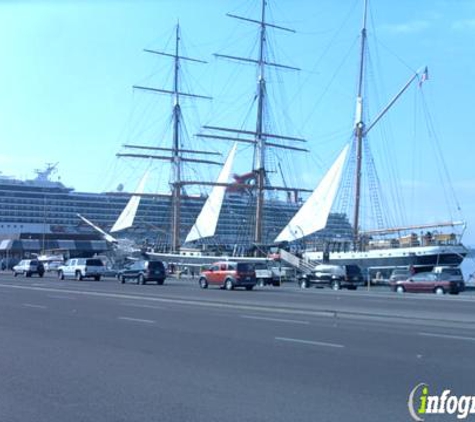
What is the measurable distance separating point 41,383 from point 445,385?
540 centimetres

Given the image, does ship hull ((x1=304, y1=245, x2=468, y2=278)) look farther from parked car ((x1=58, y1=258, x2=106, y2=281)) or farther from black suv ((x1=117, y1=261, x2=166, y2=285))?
parked car ((x1=58, y1=258, x2=106, y2=281))

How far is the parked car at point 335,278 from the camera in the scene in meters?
48.3

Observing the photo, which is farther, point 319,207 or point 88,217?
point 88,217

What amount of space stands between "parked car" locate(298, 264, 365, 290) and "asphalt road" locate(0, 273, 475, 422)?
2592 centimetres

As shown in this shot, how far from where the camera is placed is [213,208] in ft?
276

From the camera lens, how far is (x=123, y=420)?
8375 mm

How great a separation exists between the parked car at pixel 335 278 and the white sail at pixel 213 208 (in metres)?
33.9

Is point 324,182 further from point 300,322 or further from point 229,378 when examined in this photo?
point 229,378

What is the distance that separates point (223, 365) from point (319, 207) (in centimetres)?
5815

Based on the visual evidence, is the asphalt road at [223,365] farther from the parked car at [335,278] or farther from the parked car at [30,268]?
the parked car at [30,268]

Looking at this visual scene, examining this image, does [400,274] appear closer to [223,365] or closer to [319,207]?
[319,207]

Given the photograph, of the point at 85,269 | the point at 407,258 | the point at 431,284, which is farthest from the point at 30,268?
the point at 431,284

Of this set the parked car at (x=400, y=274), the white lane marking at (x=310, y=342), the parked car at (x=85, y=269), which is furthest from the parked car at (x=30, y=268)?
the white lane marking at (x=310, y=342)

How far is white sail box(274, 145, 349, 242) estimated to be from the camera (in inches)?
2734
